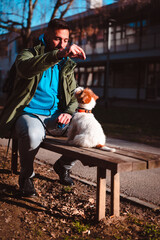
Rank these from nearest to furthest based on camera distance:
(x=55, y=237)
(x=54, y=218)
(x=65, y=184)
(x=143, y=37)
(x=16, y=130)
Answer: (x=55, y=237) → (x=54, y=218) → (x=16, y=130) → (x=65, y=184) → (x=143, y=37)

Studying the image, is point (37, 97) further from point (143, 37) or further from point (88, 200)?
point (143, 37)

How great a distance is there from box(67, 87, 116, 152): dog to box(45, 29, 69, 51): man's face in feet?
2.41

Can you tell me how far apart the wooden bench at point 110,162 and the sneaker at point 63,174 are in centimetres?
75

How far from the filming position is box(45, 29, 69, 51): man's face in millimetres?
2979

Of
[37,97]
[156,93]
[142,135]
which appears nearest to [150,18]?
Result: [156,93]

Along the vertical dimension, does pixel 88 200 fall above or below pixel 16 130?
below

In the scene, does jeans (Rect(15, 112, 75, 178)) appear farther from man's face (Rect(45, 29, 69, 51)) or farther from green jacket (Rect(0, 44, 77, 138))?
man's face (Rect(45, 29, 69, 51))

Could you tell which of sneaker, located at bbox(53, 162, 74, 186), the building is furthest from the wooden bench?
the building

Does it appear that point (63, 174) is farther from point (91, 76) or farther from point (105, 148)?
point (91, 76)

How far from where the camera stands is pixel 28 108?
2979 mm

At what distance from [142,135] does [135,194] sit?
14.1 ft

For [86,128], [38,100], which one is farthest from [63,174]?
[86,128]

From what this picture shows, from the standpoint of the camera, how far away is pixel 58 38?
3.00 m

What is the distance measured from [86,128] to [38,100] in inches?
34.4
